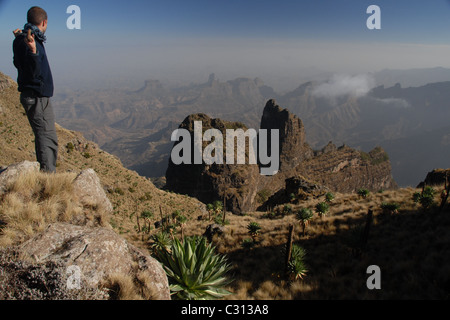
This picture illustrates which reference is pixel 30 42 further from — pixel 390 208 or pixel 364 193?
pixel 364 193

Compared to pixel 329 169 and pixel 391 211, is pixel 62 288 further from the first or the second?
pixel 329 169

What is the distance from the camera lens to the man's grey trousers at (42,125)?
235 inches

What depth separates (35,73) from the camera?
18.4 ft

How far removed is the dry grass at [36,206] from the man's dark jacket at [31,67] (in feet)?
A: 7.85

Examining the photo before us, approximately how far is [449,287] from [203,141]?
75256 millimetres

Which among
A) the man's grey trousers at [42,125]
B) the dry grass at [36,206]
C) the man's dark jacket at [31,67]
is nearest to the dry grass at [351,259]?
the dry grass at [36,206]

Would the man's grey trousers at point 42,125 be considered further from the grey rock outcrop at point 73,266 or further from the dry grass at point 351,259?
the dry grass at point 351,259

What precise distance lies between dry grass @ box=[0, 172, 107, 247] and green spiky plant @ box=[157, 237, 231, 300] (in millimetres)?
2572

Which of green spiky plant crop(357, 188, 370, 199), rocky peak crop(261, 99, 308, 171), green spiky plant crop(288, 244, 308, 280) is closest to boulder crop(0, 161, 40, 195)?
green spiky plant crop(288, 244, 308, 280)

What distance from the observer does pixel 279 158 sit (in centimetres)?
11556

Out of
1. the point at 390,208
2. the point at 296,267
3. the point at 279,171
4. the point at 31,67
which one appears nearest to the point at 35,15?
the point at 31,67

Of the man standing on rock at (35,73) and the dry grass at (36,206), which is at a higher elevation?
the man standing on rock at (35,73)

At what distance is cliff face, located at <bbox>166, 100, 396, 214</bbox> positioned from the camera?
272ft

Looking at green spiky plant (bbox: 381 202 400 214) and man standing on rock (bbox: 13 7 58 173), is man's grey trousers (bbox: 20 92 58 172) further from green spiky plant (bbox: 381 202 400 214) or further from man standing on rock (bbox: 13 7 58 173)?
green spiky plant (bbox: 381 202 400 214)
